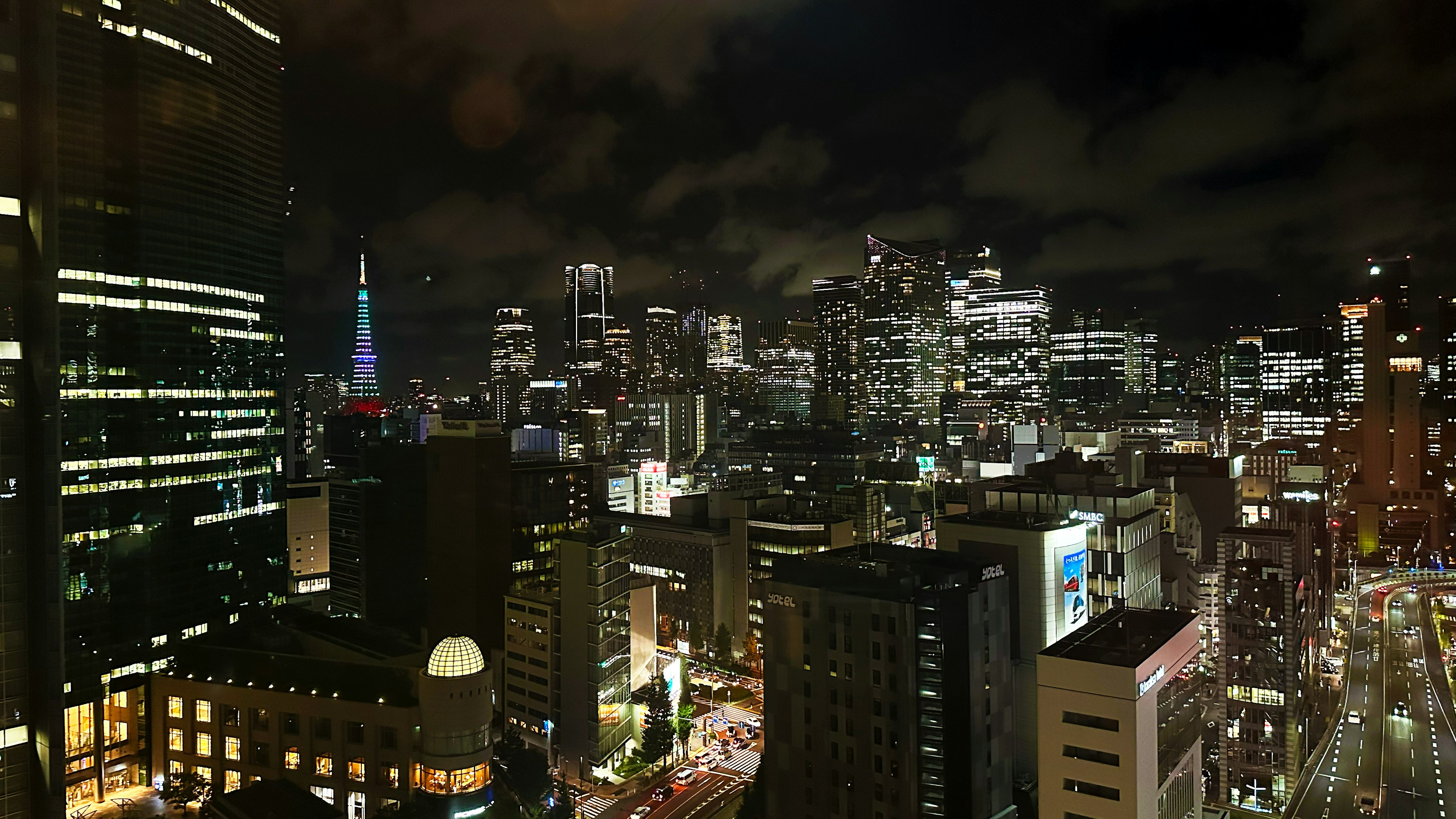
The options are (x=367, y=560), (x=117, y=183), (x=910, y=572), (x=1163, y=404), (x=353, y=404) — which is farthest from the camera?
(x=1163, y=404)

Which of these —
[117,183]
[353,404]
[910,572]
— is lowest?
[910,572]

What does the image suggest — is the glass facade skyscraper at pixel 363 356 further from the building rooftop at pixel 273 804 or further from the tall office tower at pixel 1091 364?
the tall office tower at pixel 1091 364

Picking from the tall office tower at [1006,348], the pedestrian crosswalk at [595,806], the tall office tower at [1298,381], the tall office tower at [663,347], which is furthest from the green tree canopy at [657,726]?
the tall office tower at [1006,348]

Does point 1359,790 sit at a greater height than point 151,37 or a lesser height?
lesser

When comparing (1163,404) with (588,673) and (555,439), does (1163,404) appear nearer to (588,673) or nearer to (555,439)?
(555,439)

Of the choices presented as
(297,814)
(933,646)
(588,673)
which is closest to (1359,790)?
(933,646)

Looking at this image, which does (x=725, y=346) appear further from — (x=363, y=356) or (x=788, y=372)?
(x=363, y=356)

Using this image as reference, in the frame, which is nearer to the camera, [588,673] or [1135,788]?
[1135,788]
